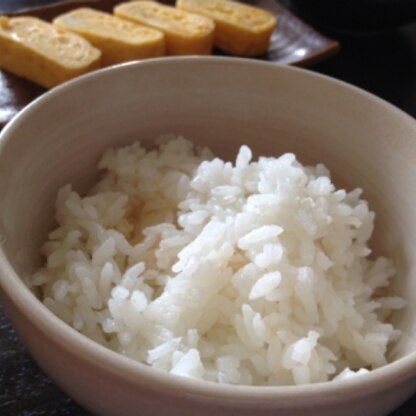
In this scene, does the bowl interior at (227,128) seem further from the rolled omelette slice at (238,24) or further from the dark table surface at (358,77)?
the rolled omelette slice at (238,24)

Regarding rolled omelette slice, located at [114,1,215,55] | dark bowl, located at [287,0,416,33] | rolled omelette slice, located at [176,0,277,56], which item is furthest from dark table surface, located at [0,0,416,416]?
rolled omelette slice, located at [114,1,215,55]

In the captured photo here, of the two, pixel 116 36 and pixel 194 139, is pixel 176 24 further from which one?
pixel 194 139

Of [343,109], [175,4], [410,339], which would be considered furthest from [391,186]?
[175,4]

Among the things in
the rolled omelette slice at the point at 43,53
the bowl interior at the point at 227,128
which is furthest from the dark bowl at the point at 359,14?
the bowl interior at the point at 227,128

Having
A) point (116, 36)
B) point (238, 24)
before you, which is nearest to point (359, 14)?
point (238, 24)

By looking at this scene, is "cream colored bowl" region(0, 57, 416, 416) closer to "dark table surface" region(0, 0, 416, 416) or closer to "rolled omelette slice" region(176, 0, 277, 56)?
"dark table surface" region(0, 0, 416, 416)

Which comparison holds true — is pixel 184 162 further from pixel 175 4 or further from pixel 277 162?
pixel 175 4
